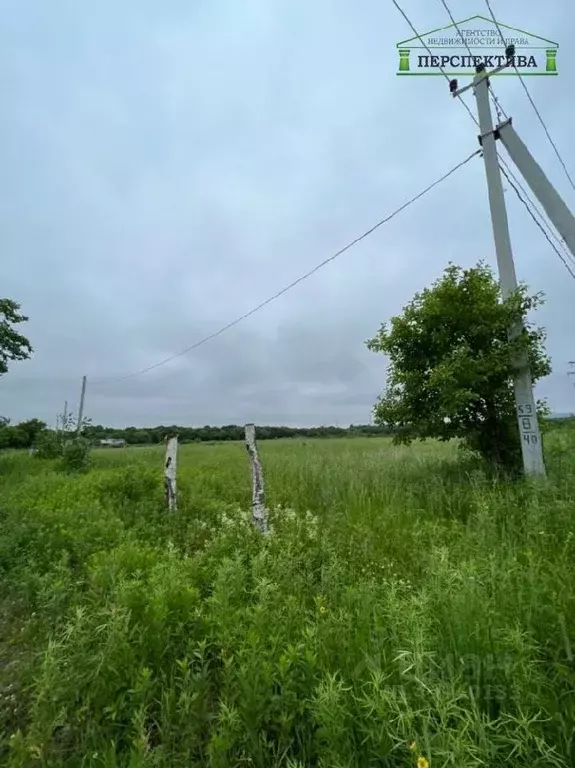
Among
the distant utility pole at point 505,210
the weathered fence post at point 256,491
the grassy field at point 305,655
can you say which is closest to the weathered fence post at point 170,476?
the weathered fence post at point 256,491

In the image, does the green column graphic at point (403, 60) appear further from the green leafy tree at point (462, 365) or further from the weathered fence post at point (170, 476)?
the weathered fence post at point (170, 476)

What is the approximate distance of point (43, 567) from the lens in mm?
4746

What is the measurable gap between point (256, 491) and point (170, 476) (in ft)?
8.03

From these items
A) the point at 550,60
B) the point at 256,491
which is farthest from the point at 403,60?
the point at 256,491

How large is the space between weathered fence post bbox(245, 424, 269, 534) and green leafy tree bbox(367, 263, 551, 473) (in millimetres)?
2917

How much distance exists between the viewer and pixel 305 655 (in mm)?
2346

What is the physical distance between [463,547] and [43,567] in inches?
181

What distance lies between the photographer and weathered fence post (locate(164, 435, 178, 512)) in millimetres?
7348

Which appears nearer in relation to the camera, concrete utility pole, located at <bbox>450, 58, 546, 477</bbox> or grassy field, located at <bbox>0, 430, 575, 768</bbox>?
grassy field, located at <bbox>0, 430, 575, 768</bbox>

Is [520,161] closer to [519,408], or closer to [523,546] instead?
[519,408]

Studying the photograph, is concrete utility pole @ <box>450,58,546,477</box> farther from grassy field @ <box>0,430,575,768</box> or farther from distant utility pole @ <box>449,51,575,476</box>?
grassy field @ <box>0,430,575,768</box>

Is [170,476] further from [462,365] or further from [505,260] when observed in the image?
[505,260]

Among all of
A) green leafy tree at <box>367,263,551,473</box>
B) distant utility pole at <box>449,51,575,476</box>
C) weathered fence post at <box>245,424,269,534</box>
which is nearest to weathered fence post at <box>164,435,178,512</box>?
weathered fence post at <box>245,424,269,534</box>

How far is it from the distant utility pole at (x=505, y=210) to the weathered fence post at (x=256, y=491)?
4.44 meters
